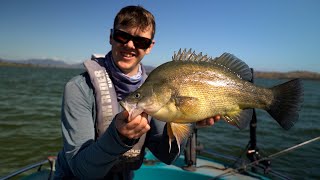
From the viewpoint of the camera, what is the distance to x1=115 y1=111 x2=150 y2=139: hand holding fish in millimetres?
2451

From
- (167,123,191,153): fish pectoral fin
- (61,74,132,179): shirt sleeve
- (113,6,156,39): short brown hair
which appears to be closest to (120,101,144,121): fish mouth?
(61,74,132,179): shirt sleeve

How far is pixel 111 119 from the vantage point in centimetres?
355

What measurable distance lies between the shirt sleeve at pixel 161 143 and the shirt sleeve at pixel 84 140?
0.96 m

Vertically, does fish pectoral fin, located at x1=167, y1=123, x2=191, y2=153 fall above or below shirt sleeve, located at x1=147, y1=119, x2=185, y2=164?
above

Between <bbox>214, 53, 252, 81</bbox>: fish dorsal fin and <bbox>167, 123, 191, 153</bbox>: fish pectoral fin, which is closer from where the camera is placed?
<bbox>167, 123, 191, 153</bbox>: fish pectoral fin

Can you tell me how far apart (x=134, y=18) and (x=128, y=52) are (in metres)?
0.43

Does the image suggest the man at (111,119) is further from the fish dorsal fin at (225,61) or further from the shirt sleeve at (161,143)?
the fish dorsal fin at (225,61)

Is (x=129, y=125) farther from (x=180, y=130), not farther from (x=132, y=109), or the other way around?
(x=180, y=130)

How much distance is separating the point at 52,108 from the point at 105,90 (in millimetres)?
18679

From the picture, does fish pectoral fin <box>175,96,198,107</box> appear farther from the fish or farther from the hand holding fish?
the hand holding fish

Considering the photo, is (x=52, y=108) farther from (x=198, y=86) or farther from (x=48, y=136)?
(x=198, y=86)

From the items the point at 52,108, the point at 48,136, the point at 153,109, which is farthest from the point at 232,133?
the point at 153,109

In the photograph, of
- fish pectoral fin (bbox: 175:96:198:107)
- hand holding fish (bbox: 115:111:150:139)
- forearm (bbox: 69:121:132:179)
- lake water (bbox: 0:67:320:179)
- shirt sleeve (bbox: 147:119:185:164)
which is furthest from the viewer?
lake water (bbox: 0:67:320:179)

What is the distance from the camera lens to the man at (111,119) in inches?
106
